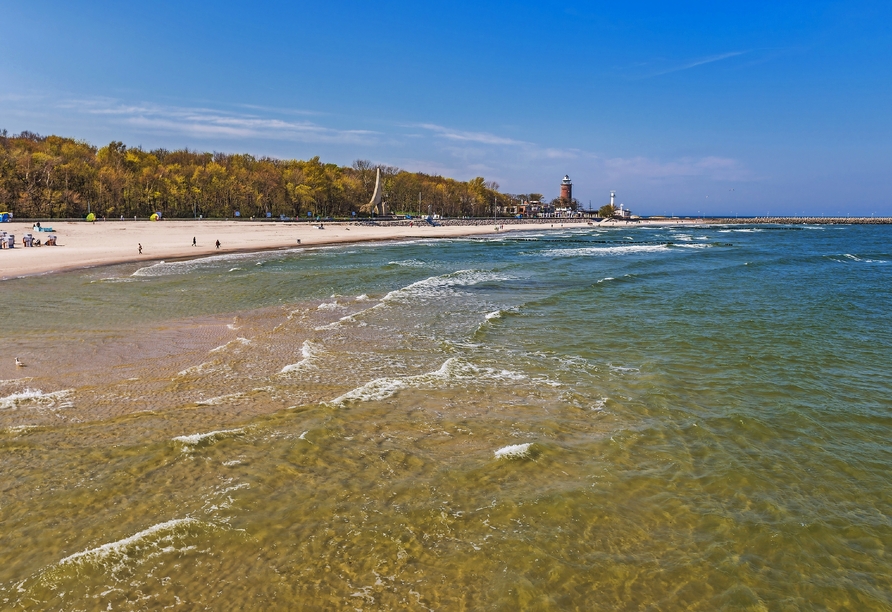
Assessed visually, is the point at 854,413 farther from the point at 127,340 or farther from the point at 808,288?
the point at 808,288

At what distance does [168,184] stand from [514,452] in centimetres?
9536

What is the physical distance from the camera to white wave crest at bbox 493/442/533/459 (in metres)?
8.31

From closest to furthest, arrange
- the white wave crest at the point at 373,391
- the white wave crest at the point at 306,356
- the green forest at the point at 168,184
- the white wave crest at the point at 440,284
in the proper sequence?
the white wave crest at the point at 373,391, the white wave crest at the point at 306,356, the white wave crest at the point at 440,284, the green forest at the point at 168,184

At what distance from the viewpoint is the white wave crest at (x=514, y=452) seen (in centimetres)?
831

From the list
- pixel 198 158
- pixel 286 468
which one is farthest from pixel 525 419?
pixel 198 158

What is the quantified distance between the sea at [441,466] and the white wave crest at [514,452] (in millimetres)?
40

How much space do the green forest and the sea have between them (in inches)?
2887

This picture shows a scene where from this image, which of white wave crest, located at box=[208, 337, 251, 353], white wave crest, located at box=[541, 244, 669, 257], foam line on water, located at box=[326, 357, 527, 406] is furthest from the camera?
white wave crest, located at box=[541, 244, 669, 257]

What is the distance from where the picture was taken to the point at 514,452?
8.42 meters

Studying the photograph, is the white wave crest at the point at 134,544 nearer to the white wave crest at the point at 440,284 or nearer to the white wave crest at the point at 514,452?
the white wave crest at the point at 514,452

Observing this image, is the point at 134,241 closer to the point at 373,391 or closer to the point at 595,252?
the point at 595,252

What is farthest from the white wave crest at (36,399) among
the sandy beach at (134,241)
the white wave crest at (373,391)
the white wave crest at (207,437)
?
the sandy beach at (134,241)

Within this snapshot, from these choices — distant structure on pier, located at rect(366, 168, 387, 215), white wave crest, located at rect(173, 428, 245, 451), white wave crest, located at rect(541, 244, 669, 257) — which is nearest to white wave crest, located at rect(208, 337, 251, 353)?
white wave crest, located at rect(173, 428, 245, 451)

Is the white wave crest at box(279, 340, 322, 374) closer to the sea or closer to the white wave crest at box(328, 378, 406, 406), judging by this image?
the sea
